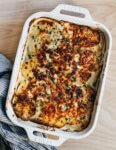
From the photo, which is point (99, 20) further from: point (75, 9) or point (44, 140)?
point (44, 140)

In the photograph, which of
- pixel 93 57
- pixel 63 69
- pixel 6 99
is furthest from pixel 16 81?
pixel 93 57

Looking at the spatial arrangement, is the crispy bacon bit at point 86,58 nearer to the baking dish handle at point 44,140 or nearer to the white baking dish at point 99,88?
the white baking dish at point 99,88

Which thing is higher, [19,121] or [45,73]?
[45,73]

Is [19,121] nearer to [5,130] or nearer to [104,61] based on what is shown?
[5,130]

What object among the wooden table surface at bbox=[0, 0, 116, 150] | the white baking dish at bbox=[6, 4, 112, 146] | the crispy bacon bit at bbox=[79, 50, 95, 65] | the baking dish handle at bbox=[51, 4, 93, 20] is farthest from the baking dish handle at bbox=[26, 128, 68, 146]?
the baking dish handle at bbox=[51, 4, 93, 20]

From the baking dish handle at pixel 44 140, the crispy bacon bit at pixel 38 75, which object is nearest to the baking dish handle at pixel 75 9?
the crispy bacon bit at pixel 38 75

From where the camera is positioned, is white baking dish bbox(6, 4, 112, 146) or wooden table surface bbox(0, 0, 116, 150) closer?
white baking dish bbox(6, 4, 112, 146)

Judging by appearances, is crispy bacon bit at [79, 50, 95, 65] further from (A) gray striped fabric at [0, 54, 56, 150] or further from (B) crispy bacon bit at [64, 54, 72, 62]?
(A) gray striped fabric at [0, 54, 56, 150]
